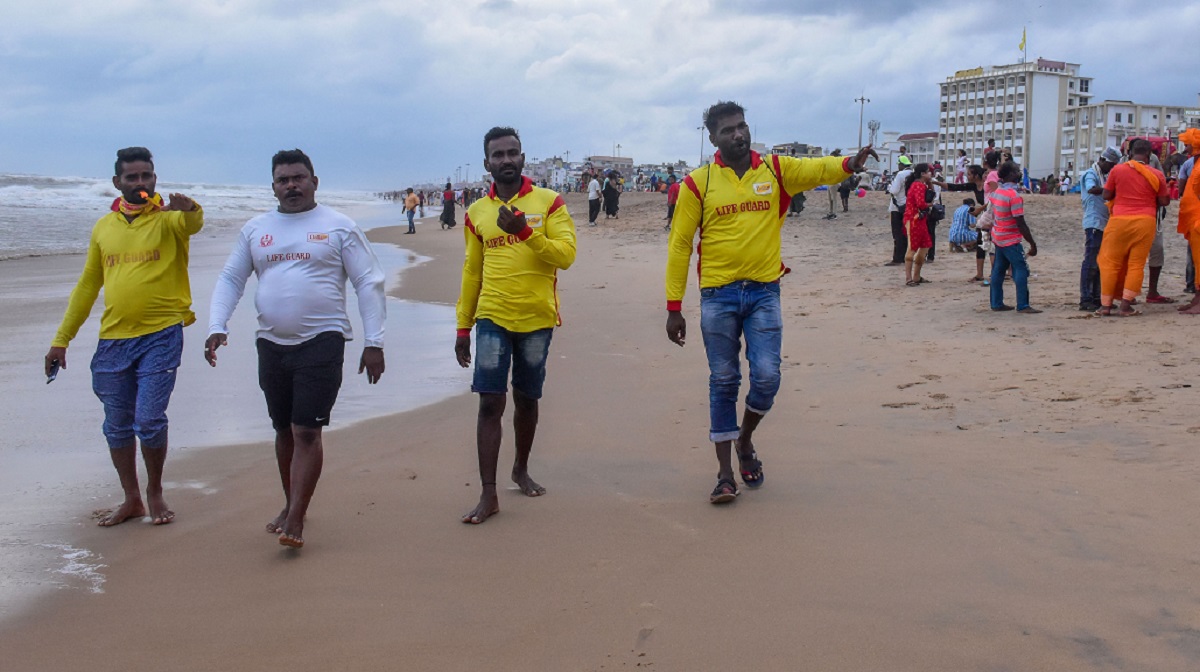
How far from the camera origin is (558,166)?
13050 cm

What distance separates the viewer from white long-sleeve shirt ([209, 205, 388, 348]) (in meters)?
4.42

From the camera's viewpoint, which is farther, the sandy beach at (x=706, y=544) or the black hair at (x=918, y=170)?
the black hair at (x=918, y=170)

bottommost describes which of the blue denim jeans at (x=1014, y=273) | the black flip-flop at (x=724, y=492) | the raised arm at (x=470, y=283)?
the black flip-flop at (x=724, y=492)

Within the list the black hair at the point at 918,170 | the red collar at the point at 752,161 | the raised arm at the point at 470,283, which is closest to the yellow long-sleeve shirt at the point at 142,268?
the raised arm at the point at 470,283

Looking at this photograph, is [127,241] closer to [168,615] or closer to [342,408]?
[168,615]

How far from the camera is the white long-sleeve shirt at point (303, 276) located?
4.42 meters

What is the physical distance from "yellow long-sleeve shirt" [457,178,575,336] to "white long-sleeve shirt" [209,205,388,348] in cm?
56

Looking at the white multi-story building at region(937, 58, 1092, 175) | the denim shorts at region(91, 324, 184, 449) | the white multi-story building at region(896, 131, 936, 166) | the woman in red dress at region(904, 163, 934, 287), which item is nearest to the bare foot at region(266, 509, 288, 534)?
the denim shorts at region(91, 324, 184, 449)

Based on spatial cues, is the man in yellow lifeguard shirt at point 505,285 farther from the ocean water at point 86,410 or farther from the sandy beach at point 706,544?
the ocean water at point 86,410

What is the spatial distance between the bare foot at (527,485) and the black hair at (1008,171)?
7357 mm

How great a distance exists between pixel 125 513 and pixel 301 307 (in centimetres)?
143

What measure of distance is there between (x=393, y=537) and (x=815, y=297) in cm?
877

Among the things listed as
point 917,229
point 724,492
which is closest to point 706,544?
point 724,492

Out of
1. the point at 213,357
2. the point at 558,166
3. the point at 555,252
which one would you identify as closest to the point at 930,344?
the point at 555,252
